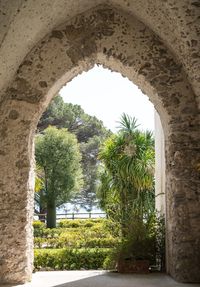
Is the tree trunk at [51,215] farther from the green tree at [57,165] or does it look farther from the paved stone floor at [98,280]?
the paved stone floor at [98,280]

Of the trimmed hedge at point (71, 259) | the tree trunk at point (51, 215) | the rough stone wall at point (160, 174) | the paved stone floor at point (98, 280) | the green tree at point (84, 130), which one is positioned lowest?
the trimmed hedge at point (71, 259)

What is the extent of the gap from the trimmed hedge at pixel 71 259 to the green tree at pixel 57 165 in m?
10.9

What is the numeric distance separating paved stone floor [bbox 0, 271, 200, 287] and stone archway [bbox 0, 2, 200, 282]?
0.67 ft

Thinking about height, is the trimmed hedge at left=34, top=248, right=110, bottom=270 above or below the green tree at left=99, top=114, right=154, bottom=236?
below

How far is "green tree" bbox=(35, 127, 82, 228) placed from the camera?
67.1 feet

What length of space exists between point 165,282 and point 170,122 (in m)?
2.03

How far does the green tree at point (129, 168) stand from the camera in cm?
1162

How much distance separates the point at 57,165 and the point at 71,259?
12035 millimetres

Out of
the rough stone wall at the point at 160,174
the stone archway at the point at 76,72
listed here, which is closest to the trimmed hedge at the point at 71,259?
the rough stone wall at the point at 160,174

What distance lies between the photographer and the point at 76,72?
5.94m

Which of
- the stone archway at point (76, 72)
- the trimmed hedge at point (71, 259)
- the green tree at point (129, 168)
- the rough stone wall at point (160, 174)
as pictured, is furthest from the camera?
the green tree at point (129, 168)

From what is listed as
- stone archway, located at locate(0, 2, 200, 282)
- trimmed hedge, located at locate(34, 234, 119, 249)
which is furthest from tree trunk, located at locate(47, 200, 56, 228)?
stone archway, located at locate(0, 2, 200, 282)

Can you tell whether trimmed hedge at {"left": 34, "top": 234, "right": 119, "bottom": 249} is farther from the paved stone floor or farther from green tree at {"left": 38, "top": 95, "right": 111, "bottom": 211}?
green tree at {"left": 38, "top": 95, "right": 111, "bottom": 211}

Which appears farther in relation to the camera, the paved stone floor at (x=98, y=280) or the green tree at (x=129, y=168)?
the green tree at (x=129, y=168)
